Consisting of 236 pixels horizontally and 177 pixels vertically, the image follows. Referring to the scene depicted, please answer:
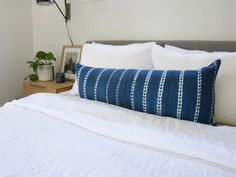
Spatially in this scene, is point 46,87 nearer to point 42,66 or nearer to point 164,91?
point 42,66

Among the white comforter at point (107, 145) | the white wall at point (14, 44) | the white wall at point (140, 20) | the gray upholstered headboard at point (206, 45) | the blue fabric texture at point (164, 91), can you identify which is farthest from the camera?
the white wall at point (14, 44)

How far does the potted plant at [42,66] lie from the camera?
2.30m

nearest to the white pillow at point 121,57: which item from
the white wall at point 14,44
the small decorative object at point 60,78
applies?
the small decorative object at point 60,78

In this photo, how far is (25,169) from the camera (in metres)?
0.71

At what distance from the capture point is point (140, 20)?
188 cm

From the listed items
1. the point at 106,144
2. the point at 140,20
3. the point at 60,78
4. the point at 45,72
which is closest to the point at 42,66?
the point at 45,72

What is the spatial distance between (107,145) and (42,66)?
66.1 inches

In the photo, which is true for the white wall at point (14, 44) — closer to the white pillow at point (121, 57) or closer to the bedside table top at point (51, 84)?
the bedside table top at point (51, 84)

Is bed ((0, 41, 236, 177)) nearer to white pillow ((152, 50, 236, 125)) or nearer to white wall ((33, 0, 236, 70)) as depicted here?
white pillow ((152, 50, 236, 125))

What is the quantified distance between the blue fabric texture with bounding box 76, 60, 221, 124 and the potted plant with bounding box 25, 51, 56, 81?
1.13 metres

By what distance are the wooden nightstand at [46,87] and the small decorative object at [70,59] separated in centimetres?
13

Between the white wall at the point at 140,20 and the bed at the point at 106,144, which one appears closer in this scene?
the bed at the point at 106,144

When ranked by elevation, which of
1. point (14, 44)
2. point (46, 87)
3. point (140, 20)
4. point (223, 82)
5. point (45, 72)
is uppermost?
point (140, 20)

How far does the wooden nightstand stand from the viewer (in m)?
2.06
